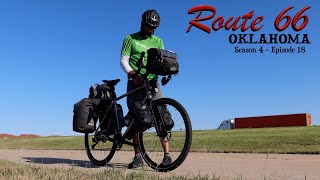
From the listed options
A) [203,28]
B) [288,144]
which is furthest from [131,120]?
[203,28]

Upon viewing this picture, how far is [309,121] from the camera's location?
147ft

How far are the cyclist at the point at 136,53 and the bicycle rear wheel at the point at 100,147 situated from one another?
61 centimetres

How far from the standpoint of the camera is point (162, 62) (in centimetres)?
629

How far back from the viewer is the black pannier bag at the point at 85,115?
7.43 m

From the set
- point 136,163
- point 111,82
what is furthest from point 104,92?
point 136,163

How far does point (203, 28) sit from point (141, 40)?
12291 mm

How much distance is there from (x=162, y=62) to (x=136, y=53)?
86 cm

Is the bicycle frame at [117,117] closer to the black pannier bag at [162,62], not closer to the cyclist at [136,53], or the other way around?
the cyclist at [136,53]

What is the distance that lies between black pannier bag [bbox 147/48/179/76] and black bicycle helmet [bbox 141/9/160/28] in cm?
62

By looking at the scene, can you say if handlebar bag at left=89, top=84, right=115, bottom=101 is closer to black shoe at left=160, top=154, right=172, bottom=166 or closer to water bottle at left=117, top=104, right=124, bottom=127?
water bottle at left=117, top=104, right=124, bottom=127

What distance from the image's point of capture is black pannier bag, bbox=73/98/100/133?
7.43 meters

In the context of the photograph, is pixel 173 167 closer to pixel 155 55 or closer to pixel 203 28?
pixel 155 55

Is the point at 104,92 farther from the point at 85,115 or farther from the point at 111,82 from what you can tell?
the point at 85,115

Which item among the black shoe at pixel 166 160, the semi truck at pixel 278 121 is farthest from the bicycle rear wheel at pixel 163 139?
the semi truck at pixel 278 121
